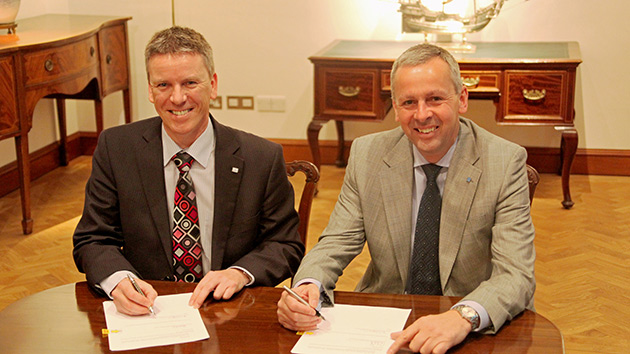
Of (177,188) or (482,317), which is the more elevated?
(177,188)

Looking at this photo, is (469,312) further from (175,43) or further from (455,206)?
(175,43)

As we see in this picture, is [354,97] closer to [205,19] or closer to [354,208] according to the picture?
[205,19]

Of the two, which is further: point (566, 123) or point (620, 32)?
point (620, 32)

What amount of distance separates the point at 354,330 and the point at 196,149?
88 cm

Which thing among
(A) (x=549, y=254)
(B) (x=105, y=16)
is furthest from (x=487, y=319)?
(B) (x=105, y=16)

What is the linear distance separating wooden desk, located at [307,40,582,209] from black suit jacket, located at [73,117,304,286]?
9.22ft

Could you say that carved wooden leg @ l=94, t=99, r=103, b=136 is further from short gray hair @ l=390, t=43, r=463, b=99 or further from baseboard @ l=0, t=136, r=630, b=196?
short gray hair @ l=390, t=43, r=463, b=99

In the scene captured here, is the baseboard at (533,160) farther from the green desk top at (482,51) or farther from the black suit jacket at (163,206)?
the black suit jacket at (163,206)

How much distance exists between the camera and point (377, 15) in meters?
5.97

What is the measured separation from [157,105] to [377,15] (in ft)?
12.7

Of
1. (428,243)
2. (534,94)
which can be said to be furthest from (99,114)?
(428,243)

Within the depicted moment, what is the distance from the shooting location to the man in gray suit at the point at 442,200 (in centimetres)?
214

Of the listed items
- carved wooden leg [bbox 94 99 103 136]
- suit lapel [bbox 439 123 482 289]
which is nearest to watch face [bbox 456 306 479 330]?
suit lapel [bbox 439 123 482 289]

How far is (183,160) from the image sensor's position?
242cm
